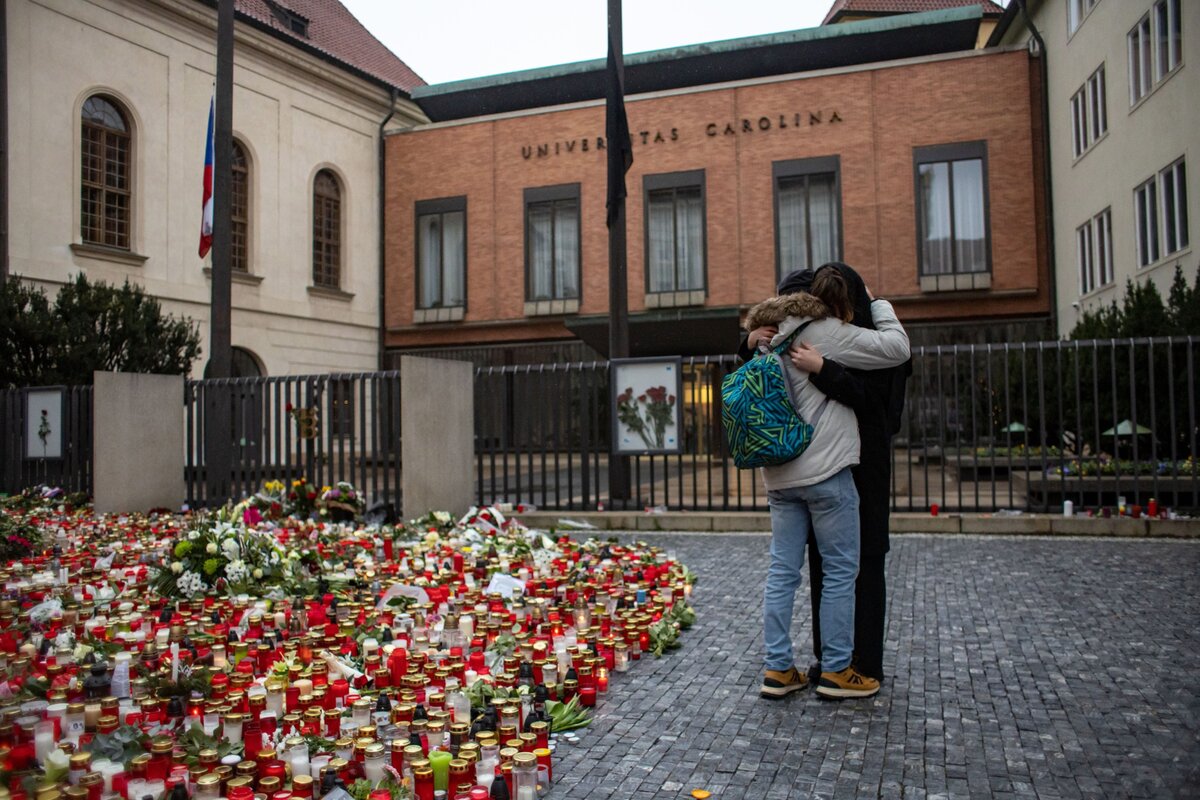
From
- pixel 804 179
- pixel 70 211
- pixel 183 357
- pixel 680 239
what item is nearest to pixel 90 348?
pixel 183 357

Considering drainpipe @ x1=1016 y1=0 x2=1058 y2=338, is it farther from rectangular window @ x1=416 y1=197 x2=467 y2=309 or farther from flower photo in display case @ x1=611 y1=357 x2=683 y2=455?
rectangular window @ x1=416 y1=197 x2=467 y2=309

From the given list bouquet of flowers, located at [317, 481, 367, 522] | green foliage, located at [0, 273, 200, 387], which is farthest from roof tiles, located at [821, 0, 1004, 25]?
bouquet of flowers, located at [317, 481, 367, 522]

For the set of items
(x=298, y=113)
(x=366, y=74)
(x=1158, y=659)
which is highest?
(x=366, y=74)

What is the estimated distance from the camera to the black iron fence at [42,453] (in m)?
14.0

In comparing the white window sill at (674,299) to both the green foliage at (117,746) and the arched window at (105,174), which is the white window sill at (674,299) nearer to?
the arched window at (105,174)

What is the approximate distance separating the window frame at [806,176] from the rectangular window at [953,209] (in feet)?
6.39

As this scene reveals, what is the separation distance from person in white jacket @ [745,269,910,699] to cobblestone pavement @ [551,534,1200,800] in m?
0.18

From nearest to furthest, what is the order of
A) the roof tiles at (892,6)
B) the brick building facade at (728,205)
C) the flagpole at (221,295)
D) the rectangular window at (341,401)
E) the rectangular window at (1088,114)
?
the rectangular window at (341,401) → the flagpole at (221,295) → the rectangular window at (1088,114) → the brick building facade at (728,205) → the roof tiles at (892,6)

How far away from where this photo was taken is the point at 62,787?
9.62ft

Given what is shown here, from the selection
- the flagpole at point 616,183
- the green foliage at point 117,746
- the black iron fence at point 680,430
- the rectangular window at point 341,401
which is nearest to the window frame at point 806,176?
the black iron fence at point 680,430

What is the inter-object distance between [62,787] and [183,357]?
15.8 meters

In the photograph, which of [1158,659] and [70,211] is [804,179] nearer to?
[70,211]

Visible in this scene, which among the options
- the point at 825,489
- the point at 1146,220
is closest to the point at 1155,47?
the point at 1146,220

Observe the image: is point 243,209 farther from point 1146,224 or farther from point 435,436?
point 1146,224
